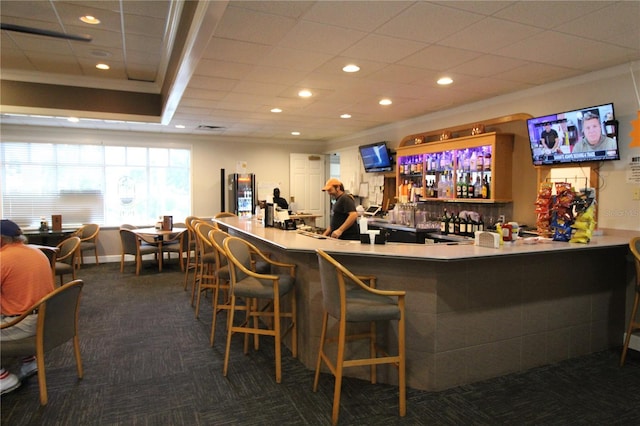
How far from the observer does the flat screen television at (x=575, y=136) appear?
12.5 ft

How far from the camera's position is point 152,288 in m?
6.11

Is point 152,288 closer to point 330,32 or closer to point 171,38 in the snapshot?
point 171,38

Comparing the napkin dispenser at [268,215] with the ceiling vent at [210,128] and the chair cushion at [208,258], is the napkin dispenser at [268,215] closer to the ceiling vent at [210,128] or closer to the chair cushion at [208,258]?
the chair cushion at [208,258]

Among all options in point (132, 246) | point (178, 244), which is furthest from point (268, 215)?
point (132, 246)

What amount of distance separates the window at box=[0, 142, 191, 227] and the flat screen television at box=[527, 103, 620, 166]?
6960 millimetres

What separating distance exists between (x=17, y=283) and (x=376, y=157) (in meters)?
5.70

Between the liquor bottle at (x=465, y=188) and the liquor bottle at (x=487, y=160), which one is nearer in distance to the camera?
the liquor bottle at (x=487, y=160)

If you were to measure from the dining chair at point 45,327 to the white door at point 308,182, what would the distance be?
6932mm

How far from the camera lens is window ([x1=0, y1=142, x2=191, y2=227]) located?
7.69 m

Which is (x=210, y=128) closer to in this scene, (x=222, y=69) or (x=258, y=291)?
(x=222, y=69)

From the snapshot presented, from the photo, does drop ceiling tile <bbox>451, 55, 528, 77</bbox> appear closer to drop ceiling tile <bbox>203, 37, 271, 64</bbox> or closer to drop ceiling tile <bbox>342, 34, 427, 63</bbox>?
drop ceiling tile <bbox>342, 34, 427, 63</bbox>

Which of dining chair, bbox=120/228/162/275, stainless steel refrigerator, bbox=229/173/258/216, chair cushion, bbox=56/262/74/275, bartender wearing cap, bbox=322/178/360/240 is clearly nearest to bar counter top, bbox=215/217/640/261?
bartender wearing cap, bbox=322/178/360/240

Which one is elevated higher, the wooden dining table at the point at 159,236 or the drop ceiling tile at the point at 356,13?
the drop ceiling tile at the point at 356,13

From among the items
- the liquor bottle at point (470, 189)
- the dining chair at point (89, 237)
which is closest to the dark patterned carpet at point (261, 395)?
the liquor bottle at point (470, 189)
